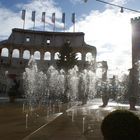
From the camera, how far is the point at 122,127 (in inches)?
346

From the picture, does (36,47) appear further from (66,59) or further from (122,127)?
(122,127)

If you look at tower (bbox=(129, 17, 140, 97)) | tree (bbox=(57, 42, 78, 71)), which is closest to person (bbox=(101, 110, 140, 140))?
tree (bbox=(57, 42, 78, 71))

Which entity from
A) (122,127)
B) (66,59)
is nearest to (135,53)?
(66,59)

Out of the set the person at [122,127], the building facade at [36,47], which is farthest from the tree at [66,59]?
the person at [122,127]

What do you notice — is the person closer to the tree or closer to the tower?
the tree

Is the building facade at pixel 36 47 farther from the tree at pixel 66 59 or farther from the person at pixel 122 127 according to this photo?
the person at pixel 122 127

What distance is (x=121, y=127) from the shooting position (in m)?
8.80

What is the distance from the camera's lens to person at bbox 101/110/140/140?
8.78 metres

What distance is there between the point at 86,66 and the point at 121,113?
6990 cm

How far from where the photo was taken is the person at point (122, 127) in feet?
28.8

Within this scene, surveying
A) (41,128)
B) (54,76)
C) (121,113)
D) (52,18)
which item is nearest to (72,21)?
(52,18)

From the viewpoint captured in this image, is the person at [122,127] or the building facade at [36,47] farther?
the building facade at [36,47]

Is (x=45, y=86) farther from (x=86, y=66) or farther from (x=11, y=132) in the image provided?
(x=11, y=132)

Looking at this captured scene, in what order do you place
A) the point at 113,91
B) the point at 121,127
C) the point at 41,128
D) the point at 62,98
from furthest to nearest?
1. the point at 113,91
2. the point at 62,98
3. the point at 41,128
4. the point at 121,127
